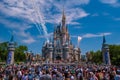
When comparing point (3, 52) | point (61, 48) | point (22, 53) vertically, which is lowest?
point (3, 52)

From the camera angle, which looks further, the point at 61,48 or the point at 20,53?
the point at 61,48

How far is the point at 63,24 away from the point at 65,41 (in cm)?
1696

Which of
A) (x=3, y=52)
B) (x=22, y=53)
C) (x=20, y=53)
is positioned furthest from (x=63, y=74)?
(x=22, y=53)

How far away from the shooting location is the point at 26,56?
100750 millimetres

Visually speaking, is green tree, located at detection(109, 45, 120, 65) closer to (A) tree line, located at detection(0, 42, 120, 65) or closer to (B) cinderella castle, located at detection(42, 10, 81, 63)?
(A) tree line, located at detection(0, 42, 120, 65)

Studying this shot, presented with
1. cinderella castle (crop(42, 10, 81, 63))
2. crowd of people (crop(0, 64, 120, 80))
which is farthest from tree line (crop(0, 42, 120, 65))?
crowd of people (crop(0, 64, 120, 80))

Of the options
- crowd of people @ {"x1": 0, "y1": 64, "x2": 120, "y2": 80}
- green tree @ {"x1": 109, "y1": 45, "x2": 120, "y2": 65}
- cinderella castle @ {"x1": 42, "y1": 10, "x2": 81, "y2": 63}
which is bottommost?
crowd of people @ {"x1": 0, "y1": 64, "x2": 120, "y2": 80}

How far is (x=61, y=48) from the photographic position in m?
146

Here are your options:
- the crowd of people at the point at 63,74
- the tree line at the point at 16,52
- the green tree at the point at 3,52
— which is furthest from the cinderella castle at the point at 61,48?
the crowd of people at the point at 63,74

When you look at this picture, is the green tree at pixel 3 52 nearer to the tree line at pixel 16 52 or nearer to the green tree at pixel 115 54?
the tree line at pixel 16 52

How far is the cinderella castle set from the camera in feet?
469

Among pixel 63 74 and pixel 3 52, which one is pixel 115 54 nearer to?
pixel 3 52

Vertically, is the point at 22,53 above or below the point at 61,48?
below

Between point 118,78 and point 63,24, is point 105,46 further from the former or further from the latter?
point 63,24
